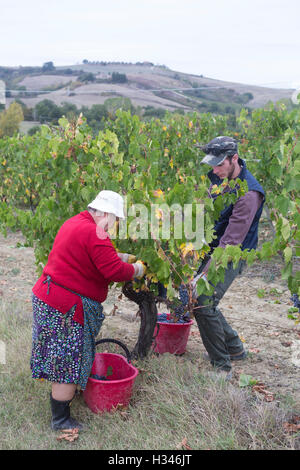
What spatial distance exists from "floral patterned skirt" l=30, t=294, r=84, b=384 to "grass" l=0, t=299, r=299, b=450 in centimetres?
36

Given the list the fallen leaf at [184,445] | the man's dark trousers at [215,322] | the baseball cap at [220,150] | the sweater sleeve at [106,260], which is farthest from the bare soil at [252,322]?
the baseball cap at [220,150]

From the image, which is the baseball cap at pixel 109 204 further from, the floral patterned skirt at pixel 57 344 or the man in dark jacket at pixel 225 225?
the man in dark jacket at pixel 225 225

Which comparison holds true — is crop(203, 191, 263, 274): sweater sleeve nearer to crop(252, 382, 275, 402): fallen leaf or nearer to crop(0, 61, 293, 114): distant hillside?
crop(252, 382, 275, 402): fallen leaf

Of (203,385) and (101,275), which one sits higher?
(101,275)

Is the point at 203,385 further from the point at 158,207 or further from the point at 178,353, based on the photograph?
the point at 158,207

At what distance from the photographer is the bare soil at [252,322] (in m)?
3.70

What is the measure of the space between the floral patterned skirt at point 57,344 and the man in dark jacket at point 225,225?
0.91 meters

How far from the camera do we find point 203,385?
10.2ft

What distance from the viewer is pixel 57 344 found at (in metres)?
2.82

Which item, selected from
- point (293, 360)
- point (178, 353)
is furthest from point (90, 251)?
point (293, 360)

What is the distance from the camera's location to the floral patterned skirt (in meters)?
2.80

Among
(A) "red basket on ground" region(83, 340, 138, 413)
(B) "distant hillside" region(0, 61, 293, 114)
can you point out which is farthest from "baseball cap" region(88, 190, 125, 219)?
(B) "distant hillside" region(0, 61, 293, 114)

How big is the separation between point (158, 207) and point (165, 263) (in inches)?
14.3
